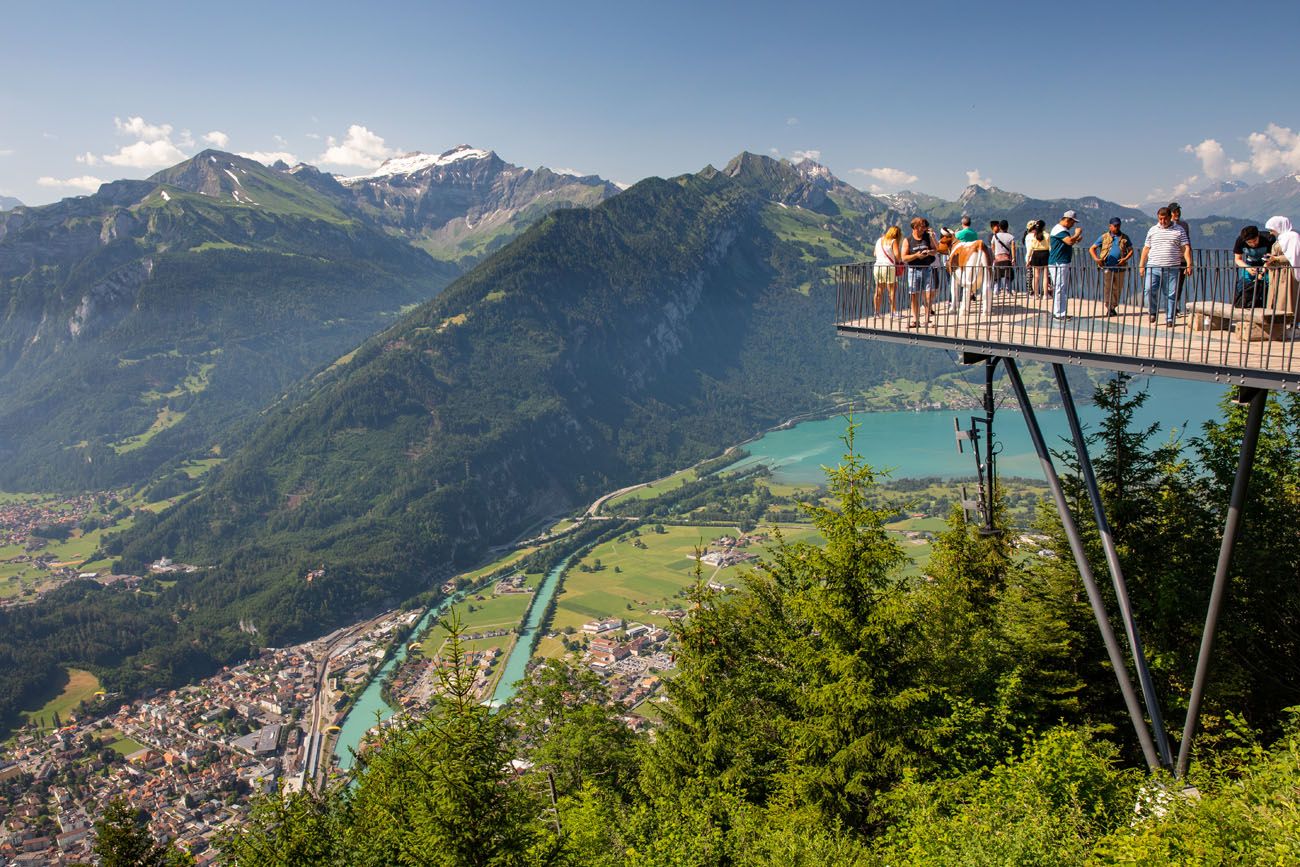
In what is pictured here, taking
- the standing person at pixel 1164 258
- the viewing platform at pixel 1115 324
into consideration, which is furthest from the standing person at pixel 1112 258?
the standing person at pixel 1164 258

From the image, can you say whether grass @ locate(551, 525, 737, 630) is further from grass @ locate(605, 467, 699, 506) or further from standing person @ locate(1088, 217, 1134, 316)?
standing person @ locate(1088, 217, 1134, 316)

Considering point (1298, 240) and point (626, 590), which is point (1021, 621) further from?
point (626, 590)

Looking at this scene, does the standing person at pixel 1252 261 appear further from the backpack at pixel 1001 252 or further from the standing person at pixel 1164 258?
the backpack at pixel 1001 252

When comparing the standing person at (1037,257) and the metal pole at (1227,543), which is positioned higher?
the standing person at (1037,257)

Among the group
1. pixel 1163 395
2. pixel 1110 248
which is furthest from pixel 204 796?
pixel 1163 395

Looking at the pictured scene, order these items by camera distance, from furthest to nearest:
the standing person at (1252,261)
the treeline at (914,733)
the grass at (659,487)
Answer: the grass at (659,487) < the treeline at (914,733) < the standing person at (1252,261)

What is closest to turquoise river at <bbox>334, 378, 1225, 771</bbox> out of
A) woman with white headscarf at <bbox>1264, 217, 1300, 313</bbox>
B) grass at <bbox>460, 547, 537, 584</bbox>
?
grass at <bbox>460, 547, 537, 584</bbox>

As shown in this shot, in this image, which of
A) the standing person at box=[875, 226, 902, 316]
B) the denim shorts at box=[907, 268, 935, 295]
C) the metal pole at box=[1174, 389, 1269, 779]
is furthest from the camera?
the standing person at box=[875, 226, 902, 316]
